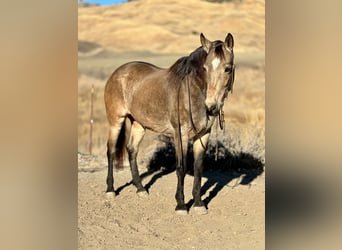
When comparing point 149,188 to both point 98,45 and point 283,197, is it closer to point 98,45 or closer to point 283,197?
point 98,45

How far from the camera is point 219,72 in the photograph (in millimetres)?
2207

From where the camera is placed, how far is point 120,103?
313 centimetres

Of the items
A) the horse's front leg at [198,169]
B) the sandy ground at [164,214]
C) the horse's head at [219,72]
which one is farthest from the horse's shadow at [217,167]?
the horse's head at [219,72]

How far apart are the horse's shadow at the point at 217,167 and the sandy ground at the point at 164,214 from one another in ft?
0.04

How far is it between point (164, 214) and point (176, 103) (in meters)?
0.71

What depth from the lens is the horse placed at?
2242 millimetres

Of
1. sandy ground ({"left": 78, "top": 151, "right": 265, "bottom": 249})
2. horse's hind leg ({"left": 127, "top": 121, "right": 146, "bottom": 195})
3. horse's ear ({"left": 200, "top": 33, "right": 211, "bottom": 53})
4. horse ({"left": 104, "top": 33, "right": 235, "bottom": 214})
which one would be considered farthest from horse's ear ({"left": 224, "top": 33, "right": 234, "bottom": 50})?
horse's hind leg ({"left": 127, "top": 121, "right": 146, "bottom": 195})

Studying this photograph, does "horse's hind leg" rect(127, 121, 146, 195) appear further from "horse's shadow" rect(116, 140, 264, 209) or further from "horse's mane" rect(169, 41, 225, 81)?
"horse's mane" rect(169, 41, 225, 81)

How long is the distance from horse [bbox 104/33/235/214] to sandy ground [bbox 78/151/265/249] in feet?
0.35

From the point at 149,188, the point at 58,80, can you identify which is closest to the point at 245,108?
the point at 149,188

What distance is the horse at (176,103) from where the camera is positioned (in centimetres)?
224

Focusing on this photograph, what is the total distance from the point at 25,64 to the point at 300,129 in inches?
27.0

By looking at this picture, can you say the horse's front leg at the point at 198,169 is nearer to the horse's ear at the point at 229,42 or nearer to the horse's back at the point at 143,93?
the horse's back at the point at 143,93

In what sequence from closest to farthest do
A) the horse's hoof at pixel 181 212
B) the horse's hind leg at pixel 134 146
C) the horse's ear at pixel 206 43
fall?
the horse's ear at pixel 206 43
the horse's hoof at pixel 181 212
the horse's hind leg at pixel 134 146
